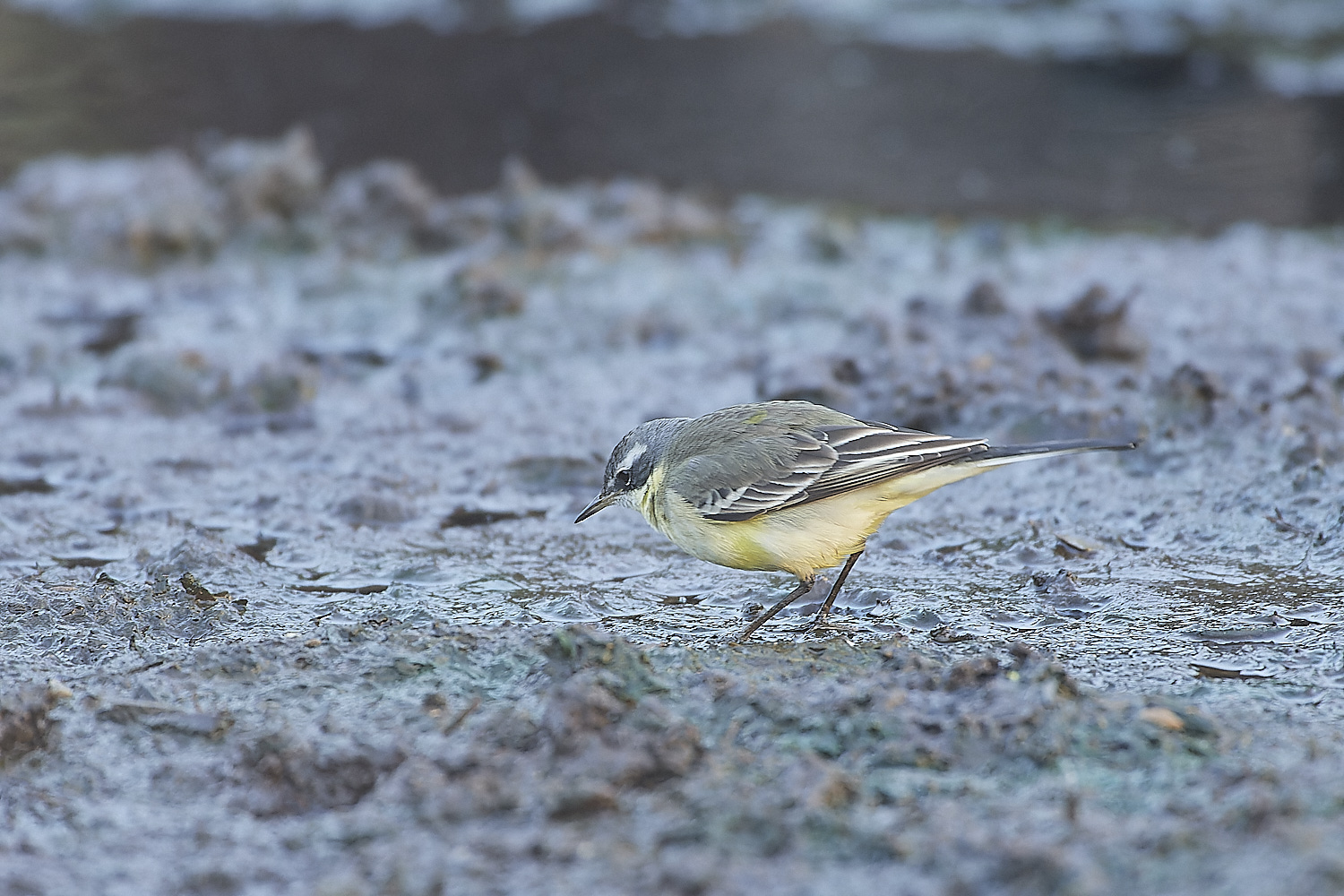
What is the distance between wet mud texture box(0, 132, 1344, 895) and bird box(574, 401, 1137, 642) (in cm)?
33

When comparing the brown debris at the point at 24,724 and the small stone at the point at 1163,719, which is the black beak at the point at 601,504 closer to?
the brown debris at the point at 24,724

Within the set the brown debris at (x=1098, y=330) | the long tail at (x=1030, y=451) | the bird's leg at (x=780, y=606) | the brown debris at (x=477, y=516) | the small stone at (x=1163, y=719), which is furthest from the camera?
the brown debris at (x=1098, y=330)

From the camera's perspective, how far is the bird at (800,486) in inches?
208

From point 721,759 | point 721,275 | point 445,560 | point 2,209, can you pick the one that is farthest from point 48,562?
point 2,209

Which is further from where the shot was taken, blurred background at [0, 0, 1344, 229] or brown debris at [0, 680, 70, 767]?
blurred background at [0, 0, 1344, 229]

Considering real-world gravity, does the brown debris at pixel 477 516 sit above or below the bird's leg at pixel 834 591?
above

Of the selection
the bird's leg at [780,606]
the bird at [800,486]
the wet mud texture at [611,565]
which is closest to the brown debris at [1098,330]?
the wet mud texture at [611,565]

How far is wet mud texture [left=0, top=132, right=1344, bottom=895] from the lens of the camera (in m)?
3.52

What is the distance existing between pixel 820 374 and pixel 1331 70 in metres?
11.5

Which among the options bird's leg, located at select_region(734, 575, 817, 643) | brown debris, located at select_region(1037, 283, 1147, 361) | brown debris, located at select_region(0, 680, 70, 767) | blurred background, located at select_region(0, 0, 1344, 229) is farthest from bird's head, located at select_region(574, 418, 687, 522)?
blurred background, located at select_region(0, 0, 1344, 229)

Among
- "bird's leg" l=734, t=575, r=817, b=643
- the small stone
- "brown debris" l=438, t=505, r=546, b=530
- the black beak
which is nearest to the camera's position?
the small stone

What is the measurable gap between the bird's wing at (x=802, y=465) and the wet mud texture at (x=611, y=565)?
0.54 meters

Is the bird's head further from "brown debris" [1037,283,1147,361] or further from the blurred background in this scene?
the blurred background

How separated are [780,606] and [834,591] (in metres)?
0.32
